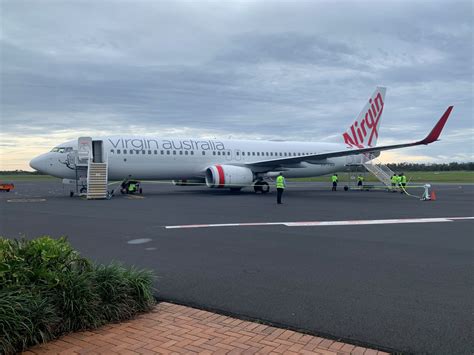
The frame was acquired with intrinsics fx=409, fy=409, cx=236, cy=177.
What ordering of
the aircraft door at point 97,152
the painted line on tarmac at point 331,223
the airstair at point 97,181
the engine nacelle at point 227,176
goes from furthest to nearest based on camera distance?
the engine nacelle at point 227,176 → the aircraft door at point 97,152 → the airstair at point 97,181 → the painted line on tarmac at point 331,223

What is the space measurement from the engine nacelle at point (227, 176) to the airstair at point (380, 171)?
11874 millimetres

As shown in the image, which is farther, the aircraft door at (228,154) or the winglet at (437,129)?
the aircraft door at (228,154)

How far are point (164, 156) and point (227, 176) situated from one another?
3.94 meters

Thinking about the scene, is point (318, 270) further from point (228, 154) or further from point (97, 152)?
point (228, 154)

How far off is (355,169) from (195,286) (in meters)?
29.3

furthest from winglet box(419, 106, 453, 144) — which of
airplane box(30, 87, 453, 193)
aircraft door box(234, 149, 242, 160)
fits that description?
aircraft door box(234, 149, 242, 160)

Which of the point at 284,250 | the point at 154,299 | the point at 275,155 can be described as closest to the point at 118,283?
the point at 154,299

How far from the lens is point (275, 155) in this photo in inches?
1145

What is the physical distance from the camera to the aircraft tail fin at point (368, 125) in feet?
107

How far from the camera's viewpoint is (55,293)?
398cm

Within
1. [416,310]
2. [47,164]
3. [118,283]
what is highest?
[47,164]

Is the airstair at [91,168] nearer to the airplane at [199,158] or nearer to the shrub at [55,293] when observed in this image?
the airplane at [199,158]

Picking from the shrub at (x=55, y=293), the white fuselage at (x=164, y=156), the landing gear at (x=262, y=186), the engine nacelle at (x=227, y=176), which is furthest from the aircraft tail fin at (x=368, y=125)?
the shrub at (x=55, y=293)

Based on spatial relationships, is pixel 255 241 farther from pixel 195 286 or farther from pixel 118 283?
pixel 118 283
